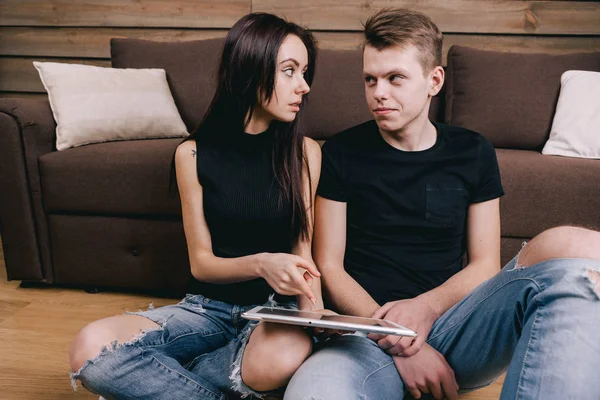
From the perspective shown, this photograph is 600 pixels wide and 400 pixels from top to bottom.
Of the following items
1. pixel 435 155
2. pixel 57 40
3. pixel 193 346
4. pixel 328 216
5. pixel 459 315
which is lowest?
pixel 193 346

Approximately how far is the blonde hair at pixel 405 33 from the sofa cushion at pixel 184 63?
134 centimetres

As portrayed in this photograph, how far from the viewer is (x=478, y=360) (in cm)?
100

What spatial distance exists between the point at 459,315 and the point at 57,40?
273 centimetres

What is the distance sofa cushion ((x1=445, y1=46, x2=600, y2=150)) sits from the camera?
2189mm

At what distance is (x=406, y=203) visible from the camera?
1.20 meters

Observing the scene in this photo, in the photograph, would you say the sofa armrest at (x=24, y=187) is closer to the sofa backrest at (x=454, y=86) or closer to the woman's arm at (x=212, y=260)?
the sofa backrest at (x=454, y=86)

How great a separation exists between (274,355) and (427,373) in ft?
0.88

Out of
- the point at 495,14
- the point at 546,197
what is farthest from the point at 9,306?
the point at 495,14

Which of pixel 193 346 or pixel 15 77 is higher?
pixel 15 77

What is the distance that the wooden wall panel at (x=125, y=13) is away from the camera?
9.32 feet

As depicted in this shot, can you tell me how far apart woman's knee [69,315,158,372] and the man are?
0.35 metres

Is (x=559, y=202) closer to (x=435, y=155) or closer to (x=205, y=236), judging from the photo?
(x=435, y=155)

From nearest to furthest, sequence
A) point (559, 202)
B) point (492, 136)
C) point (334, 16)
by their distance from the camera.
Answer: point (559, 202) < point (492, 136) < point (334, 16)

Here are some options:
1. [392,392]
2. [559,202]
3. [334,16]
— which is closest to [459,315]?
[392,392]
